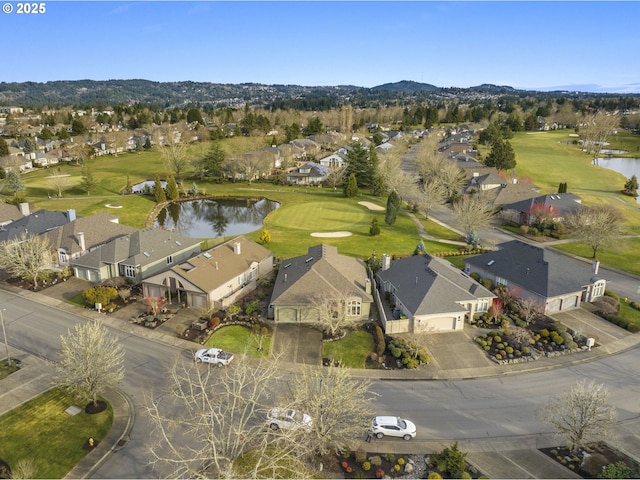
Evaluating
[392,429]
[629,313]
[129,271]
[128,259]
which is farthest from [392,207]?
[392,429]

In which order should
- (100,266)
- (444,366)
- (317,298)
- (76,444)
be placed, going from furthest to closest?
1. (100,266)
2. (317,298)
3. (444,366)
4. (76,444)

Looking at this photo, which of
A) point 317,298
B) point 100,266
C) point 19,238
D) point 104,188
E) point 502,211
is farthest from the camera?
point 104,188

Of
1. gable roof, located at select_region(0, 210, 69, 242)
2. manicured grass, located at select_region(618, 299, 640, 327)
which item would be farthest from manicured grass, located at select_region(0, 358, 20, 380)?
manicured grass, located at select_region(618, 299, 640, 327)

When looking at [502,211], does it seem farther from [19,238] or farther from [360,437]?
[19,238]

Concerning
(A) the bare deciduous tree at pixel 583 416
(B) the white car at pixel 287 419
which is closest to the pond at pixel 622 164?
(A) the bare deciduous tree at pixel 583 416

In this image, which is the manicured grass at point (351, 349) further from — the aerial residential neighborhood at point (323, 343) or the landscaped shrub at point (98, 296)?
the landscaped shrub at point (98, 296)

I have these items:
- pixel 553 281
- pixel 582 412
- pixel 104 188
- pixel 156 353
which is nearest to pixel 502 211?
pixel 553 281
